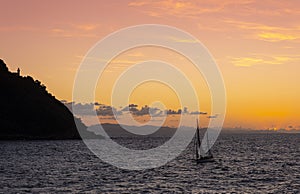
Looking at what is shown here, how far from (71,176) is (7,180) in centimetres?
1245

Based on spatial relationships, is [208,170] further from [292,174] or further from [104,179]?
[104,179]

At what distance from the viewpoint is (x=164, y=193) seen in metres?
62.5

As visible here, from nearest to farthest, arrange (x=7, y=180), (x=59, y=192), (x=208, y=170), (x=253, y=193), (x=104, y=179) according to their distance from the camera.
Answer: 1. (x=59, y=192)
2. (x=253, y=193)
3. (x=7, y=180)
4. (x=104, y=179)
5. (x=208, y=170)

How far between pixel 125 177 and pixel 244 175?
25663 millimetres

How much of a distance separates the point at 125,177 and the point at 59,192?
2212 centimetres

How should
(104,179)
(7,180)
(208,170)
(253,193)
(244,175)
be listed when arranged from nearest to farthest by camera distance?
(253,193) → (7,180) → (104,179) → (244,175) → (208,170)

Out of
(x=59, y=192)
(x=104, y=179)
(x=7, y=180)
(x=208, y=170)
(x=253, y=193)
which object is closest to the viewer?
(x=59, y=192)

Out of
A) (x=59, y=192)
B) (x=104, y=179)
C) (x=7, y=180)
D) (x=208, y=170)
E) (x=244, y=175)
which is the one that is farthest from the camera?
(x=208, y=170)

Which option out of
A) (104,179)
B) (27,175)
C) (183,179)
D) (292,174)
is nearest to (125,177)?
(104,179)

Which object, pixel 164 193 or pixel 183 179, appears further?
pixel 183 179

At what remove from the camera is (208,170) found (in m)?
99.3

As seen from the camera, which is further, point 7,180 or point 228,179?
point 228,179

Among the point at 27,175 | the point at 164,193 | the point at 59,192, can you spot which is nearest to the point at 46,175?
the point at 27,175

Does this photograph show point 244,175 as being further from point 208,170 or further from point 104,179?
point 104,179
